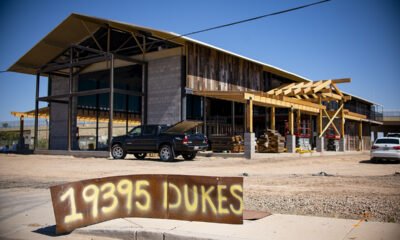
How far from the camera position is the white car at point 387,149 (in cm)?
1828

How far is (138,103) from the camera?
3769 cm

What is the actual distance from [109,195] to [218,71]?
834 inches

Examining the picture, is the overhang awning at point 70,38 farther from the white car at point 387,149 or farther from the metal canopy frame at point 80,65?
the white car at point 387,149

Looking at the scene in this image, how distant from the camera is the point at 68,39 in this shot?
90.5 feet

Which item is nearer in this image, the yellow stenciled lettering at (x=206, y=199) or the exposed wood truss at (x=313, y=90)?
the yellow stenciled lettering at (x=206, y=199)

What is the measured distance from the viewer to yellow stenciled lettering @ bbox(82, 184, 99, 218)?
237 inches

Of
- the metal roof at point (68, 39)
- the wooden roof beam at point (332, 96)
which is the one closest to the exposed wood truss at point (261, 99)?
the wooden roof beam at point (332, 96)

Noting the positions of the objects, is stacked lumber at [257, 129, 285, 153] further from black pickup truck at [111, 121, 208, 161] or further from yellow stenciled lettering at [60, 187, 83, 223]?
yellow stenciled lettering at [60, 187, 83, 223]

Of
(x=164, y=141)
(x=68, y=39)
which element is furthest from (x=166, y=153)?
(x=68, y=39)

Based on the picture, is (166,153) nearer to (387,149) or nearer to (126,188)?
(387,149)

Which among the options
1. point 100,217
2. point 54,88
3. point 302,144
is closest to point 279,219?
point 100,217

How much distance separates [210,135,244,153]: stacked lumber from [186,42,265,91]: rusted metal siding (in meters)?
4.10

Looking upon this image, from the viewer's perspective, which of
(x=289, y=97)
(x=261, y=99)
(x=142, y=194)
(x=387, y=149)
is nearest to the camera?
(x=142, y=194)

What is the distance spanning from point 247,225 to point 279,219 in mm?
697
